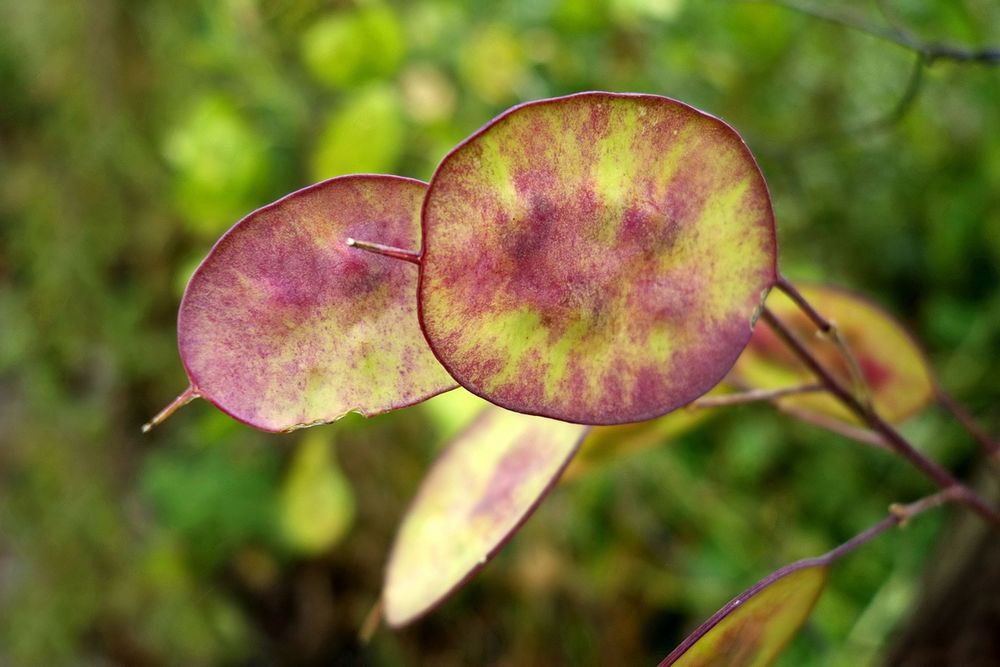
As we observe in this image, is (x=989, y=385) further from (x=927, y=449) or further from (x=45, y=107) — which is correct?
(x=45, y=107)

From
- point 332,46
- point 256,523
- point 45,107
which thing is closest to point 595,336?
point 332,46

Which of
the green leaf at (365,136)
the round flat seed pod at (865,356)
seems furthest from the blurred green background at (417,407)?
the round flat seed pod at (865,356)

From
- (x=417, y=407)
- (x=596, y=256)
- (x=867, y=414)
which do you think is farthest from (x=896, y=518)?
(x=417, y=407)

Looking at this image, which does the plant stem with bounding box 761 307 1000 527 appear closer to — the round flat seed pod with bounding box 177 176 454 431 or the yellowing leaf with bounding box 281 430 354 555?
the round flat seed pod with bounding box 177 176 454 431

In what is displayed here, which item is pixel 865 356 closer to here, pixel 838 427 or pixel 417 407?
pixel 838 427

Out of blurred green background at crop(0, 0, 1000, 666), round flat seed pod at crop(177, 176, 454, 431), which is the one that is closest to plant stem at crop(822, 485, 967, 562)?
round flat seed pod at crop(177, 176, 454, 431)

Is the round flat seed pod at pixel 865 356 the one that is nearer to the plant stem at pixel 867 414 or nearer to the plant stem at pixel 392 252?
the plant stem at pixel 867 414

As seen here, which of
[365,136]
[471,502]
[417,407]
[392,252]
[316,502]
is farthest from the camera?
[417,407]
